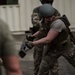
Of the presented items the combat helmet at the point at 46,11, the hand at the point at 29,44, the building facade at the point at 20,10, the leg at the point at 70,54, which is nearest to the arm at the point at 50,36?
the hand at the point at 29,44

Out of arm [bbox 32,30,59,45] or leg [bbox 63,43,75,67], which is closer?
arm [bbox 32,30,59,45]

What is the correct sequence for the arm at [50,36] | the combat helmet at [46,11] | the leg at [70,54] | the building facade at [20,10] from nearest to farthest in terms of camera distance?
the arm at [50,36], the combat helmet at [46,11], the leg at [70,54], the building facade at [20,10]

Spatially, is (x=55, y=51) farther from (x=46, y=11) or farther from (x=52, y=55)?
(x=46, y=11)

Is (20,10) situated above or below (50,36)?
below

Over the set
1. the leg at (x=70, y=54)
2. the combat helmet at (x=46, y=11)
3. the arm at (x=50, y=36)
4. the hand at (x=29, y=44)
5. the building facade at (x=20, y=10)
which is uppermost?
the combat helmet at (x=46, y=11)

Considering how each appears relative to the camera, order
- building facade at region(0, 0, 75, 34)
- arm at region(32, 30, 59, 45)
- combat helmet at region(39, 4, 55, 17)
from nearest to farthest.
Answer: arm at region(32, 30, 59, 45)
combat helmet at region(39, 4, 55, 17)
building facade at region(0, 0, 75, 34)

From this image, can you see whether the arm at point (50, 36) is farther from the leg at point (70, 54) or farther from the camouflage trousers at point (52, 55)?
the leg at point (70, 54)

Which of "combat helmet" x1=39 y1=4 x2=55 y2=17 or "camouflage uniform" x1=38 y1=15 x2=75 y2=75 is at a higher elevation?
"combat helmet" x1=39 y1=4 x2=55 y2=17

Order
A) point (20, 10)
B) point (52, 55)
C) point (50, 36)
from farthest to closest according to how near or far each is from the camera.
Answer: point (20, 10)
point (52, 55)
point (50, 36)

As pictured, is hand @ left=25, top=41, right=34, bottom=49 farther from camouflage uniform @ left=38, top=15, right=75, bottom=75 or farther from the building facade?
the building facade

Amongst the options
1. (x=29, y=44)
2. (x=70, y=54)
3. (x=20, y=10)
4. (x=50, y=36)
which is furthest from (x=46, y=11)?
(x=20, y=10)

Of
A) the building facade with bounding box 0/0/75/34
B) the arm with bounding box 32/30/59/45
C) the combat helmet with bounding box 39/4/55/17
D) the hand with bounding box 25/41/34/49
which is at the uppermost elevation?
the combat helmet with bounding box 39/4/55/17

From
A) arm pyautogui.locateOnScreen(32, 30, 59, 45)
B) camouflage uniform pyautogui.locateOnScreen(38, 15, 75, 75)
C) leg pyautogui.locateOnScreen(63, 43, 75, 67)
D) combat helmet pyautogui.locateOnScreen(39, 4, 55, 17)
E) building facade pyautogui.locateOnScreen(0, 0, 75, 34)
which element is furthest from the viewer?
building facade pyautogui.locateOnScreen(0, 0, 75, 34)

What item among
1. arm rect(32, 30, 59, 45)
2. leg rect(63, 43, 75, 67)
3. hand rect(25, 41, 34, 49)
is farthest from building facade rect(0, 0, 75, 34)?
arm rect(32, 30, 59, 45)
